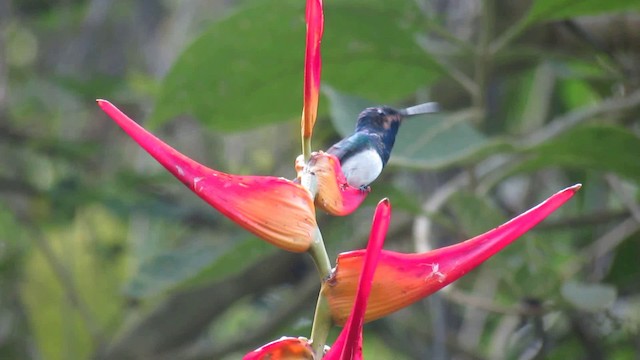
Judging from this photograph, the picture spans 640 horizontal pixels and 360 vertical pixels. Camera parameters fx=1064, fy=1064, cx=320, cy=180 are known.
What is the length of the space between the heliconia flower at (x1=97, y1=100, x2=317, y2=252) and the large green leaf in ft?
2.39

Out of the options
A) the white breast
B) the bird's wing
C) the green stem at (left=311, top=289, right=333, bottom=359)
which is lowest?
the green stem at (left=311, top=289, right=333, bottom=359)

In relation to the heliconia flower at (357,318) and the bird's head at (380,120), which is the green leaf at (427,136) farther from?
the heliconia flower at (357,318)

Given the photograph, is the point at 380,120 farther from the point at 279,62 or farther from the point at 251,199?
the point at 279,62

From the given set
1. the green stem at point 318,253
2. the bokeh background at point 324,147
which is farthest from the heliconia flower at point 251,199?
the bokeh background at point 324,147

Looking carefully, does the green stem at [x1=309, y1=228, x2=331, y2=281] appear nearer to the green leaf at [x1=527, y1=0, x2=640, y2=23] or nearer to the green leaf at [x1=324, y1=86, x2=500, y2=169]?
the green leaf at [x1=324, y1=86, x2=500, y2=169]

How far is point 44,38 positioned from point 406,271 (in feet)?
8.95

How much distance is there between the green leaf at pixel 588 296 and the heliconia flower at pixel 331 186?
2.29ft

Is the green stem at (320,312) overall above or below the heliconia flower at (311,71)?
below

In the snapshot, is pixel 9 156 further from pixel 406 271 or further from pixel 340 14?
pixel 406 271

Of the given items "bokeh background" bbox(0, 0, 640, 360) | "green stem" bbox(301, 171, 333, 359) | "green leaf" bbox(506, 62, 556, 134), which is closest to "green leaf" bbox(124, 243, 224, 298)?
"bokeh background" bbox(0, 0, 640, 360)

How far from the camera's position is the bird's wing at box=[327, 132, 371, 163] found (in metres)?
0.56

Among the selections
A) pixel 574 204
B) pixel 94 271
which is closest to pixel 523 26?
pixel 574 204

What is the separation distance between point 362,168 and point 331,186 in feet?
0.12

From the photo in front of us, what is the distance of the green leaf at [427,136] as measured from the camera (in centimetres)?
111
